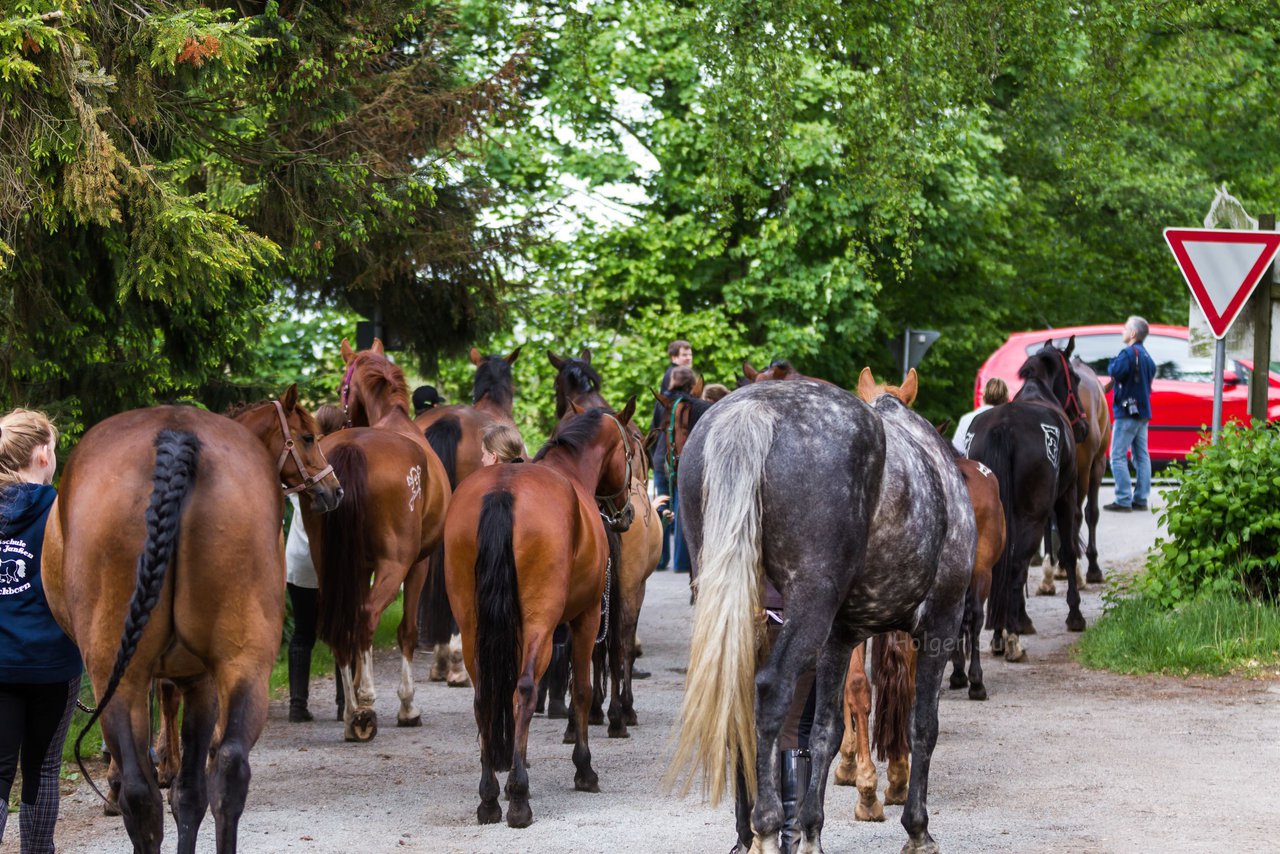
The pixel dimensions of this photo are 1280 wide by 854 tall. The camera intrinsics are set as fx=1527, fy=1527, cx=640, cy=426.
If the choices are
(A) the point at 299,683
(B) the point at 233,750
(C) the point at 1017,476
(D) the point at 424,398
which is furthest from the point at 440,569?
(B) the point at 233,750

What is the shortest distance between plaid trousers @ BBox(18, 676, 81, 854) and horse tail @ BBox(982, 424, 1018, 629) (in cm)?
741

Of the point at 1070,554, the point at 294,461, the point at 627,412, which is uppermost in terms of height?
the point at 627,412

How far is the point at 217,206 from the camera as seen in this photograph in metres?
9.49

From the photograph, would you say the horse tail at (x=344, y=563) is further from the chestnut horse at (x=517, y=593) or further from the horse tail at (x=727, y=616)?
the horse tail at (x=727, y=616)

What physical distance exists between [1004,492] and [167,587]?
7564 millimetres

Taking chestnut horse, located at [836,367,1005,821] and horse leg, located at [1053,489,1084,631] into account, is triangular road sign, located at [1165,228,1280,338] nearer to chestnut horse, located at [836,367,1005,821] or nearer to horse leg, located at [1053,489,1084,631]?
horse leg, located at [1053,489,1084,631]

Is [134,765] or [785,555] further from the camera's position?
[785,555]

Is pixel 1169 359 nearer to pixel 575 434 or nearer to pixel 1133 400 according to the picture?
pixel 1133 400

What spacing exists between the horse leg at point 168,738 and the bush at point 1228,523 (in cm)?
746

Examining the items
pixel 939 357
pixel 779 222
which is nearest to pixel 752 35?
pixel 779 222

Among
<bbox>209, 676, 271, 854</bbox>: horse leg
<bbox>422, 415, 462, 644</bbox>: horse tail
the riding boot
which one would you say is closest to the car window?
<bbox>422, 415, 462, 644</bbox>: horse tail

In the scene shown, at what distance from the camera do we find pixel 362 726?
30.1 feet

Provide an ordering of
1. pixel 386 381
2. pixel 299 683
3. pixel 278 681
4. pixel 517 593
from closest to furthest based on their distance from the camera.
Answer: pixel 517 593, pixel 299 683, pixel 386 381, pixel 278 681

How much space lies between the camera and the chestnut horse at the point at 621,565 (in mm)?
9134
